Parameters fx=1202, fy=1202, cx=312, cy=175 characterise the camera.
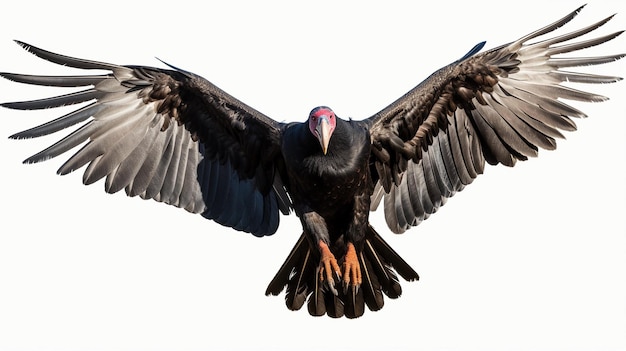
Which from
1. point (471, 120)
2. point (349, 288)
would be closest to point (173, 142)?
point (349, 288)

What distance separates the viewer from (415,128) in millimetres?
9766

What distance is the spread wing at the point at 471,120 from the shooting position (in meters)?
9.59

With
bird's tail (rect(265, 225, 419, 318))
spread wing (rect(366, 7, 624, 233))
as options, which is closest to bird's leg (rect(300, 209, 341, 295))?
bird's tail (rect(265, 225, 419, 318))

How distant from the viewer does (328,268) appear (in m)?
9.27

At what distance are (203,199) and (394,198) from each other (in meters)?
1.59

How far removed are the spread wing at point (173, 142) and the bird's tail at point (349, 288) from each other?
1.30ft

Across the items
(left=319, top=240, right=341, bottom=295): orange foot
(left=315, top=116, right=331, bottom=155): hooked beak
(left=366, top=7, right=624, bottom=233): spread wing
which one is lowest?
(left=319, top=240, right=341, bottom=295): orange foot

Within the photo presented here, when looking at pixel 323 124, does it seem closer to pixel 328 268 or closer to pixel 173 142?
pixel 328 268

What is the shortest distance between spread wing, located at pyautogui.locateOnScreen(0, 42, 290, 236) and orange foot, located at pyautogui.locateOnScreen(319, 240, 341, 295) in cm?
84

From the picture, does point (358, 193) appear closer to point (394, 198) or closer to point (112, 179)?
point (394, 198)

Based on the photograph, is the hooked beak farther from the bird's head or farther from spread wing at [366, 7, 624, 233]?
spread wing at [366, 7, 624, 233]

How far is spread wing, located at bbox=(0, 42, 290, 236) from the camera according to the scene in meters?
9.47

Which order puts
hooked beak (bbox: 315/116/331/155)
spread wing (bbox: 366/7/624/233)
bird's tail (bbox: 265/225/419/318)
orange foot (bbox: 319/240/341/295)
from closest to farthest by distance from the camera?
1. hooked beak (bbox: 315/116/331/155)
2. orange foot (bbox: 319/240/341/295)
3. spread wing (bbox: 366/7/624/233)
4. bird's tail (bbox: 265/225/419/318)

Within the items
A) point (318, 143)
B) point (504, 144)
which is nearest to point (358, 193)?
point (318, 143)
